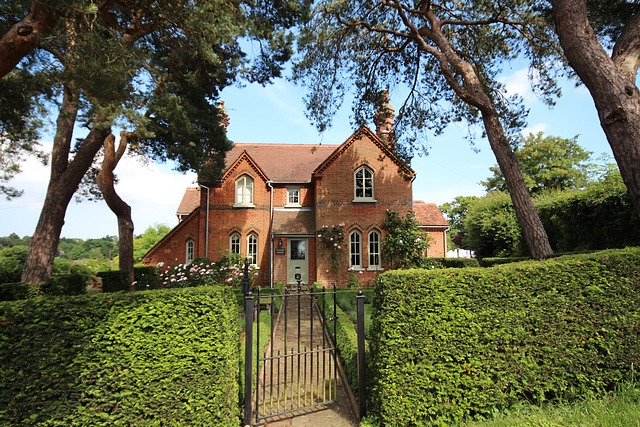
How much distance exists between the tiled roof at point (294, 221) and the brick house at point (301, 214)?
0.19 ft

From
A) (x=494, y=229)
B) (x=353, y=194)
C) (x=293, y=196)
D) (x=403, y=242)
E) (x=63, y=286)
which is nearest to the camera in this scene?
(x=63, y=286)

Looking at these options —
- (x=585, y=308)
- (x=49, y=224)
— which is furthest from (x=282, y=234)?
(x=585, y=308)

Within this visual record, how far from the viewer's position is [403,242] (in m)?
16.2

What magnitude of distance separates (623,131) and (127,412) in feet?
28.1

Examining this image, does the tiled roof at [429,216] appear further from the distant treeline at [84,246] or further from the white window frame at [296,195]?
the distant treeline at [84,246]

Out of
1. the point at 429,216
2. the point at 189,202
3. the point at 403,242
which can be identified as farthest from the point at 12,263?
the point at 429,216

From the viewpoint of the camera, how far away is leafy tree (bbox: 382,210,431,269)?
1614cm

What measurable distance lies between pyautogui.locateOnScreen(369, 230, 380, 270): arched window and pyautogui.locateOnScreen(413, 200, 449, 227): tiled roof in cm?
616

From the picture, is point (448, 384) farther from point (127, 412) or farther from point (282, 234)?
point (282, 234)

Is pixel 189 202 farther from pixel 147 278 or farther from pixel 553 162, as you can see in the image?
pixel 553 162

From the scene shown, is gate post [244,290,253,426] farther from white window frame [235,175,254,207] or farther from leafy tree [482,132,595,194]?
leafy tree [482,132,595,194]

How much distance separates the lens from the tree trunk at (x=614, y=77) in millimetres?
5254

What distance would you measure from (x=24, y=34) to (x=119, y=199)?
8799 millimetres

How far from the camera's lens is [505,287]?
418 centimetres
